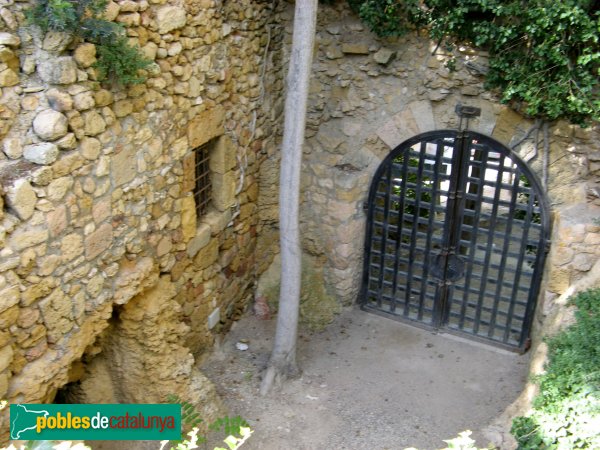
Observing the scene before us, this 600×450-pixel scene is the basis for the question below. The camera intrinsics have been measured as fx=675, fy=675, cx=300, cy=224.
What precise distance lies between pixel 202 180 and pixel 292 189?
849 millimetres

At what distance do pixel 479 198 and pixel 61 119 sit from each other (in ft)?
12.7

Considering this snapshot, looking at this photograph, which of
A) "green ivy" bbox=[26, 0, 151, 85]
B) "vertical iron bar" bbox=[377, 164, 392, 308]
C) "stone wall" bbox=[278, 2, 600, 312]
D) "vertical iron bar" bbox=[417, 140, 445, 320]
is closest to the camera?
"green ivy" bbox=[26, 0, 151, 85]

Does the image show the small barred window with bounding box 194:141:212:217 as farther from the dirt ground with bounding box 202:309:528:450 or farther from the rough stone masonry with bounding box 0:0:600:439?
the dirt ground with bounding box 202:309:528:450

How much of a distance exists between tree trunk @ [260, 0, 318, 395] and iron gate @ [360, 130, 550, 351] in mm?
1404

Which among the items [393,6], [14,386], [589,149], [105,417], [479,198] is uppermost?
[393,6]

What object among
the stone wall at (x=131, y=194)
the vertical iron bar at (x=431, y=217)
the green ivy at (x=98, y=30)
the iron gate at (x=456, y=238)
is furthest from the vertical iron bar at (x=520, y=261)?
the green ivy at (x=98, y=30)

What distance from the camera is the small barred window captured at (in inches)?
218

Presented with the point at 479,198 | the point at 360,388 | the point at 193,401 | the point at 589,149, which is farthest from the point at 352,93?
the point at 193,401

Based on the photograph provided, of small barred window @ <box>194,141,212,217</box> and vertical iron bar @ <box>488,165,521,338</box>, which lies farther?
vertical iron bar @ <box>488,165,521,338</box>

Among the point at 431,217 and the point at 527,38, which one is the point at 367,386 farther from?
the point at 527,38

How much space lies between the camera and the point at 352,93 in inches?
247

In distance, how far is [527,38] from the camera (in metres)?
5.35

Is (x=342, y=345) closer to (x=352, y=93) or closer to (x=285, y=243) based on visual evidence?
(x=285, y=243)

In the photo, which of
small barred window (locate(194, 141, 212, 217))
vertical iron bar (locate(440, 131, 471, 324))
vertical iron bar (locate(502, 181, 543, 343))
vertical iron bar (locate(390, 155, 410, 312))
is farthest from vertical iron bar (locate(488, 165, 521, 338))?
small barred window (locate(194, 141, 212, 217))
